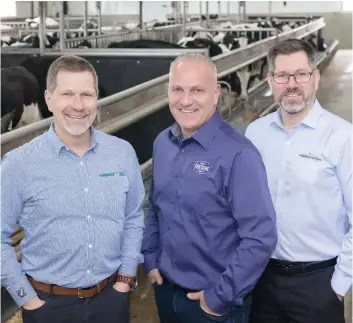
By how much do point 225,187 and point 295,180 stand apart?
1.00 ft

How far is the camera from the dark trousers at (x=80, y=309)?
2.14 metres

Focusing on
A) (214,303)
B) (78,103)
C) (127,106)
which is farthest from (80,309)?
(127,106)

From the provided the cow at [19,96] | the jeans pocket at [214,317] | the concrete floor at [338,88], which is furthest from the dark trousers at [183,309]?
the concrete floor at [338,88]

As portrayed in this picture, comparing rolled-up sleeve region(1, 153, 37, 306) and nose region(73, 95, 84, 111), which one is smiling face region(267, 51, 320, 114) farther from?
rolled-up sleeve region(1, 153, 37, 306)

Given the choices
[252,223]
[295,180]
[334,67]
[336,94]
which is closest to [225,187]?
[252,223]

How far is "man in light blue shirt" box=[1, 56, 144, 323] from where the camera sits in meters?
2.11

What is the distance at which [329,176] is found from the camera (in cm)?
226

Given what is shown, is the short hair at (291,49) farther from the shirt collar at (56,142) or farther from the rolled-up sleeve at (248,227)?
the shirt collar at (56,142)

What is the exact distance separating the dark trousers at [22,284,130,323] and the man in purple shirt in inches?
7.9

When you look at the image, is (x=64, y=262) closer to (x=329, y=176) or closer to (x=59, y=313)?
(x=59, y=313)

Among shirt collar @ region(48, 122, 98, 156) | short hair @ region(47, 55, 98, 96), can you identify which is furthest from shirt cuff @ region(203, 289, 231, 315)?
short hair @ region(47, 55, 98, 96)

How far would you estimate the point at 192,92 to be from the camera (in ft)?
7.15

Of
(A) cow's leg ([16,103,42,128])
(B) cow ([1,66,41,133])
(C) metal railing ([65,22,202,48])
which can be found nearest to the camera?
(B) cow ([1,66,41,133])

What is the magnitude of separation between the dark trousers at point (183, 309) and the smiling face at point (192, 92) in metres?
0.60
